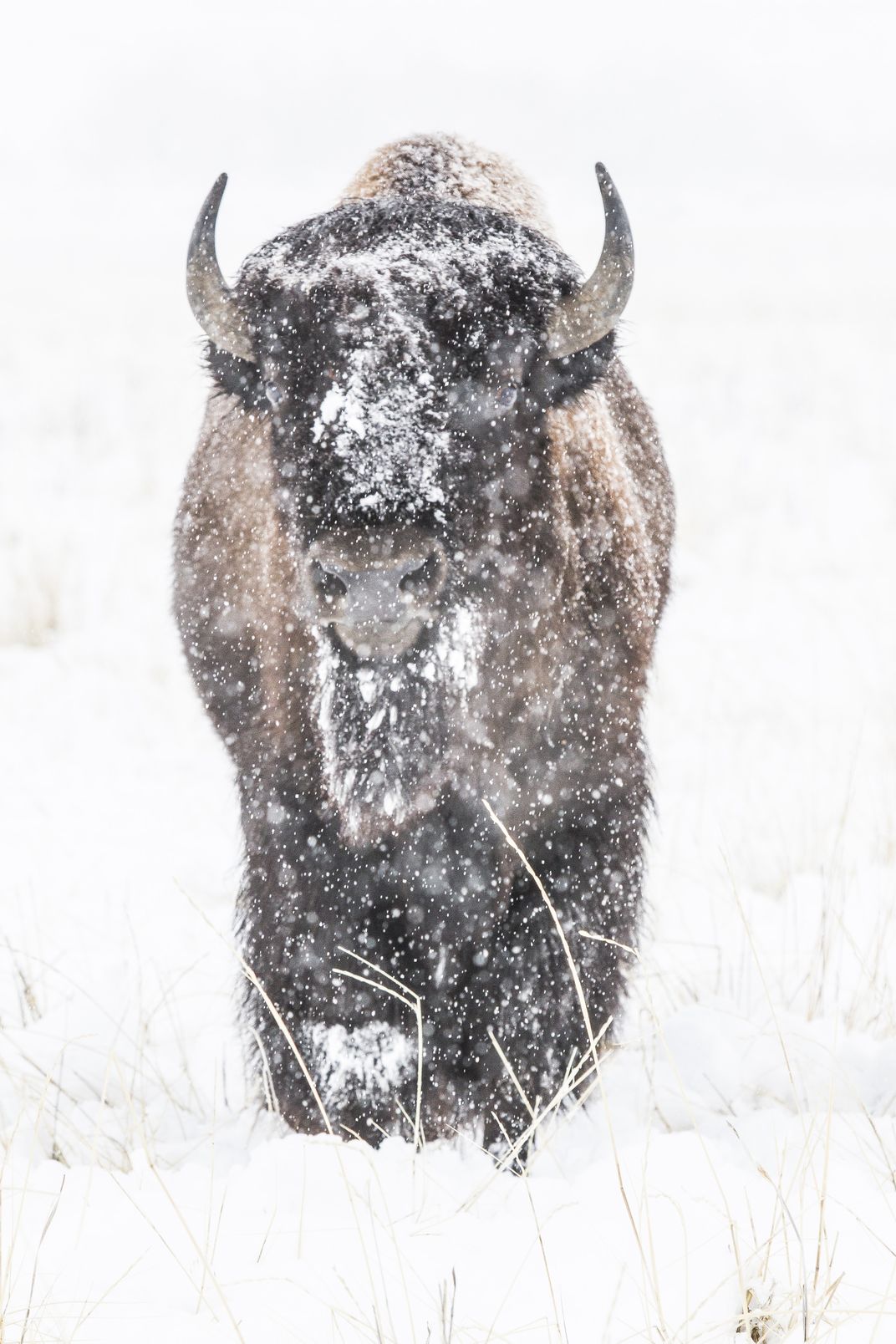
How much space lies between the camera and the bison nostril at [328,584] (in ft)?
6.82

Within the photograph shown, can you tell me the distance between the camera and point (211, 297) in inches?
95.7

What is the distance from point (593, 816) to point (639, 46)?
61011 mm

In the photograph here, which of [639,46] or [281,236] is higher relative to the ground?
[639,46]

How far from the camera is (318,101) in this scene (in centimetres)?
6638

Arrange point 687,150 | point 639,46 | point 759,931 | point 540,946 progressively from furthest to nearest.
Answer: point 687,150 → point 639,46 → point 759,931 → point 540,946

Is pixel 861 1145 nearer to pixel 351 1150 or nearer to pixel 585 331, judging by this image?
pixel 351 1150

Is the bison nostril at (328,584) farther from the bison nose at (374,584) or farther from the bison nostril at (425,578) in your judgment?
the bison nostril at (425,578)

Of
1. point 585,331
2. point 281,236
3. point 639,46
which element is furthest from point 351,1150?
point 639,46

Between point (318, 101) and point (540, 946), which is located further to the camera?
point (318, 101)

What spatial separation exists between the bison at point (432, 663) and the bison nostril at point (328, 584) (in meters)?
0.02

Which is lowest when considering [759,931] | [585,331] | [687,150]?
[759,931]

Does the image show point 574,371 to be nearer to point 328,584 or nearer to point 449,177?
point 328,584

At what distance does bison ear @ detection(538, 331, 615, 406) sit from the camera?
2.47 metres

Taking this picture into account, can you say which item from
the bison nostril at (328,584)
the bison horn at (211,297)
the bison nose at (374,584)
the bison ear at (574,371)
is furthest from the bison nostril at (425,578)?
the bison horn at (211,297)
